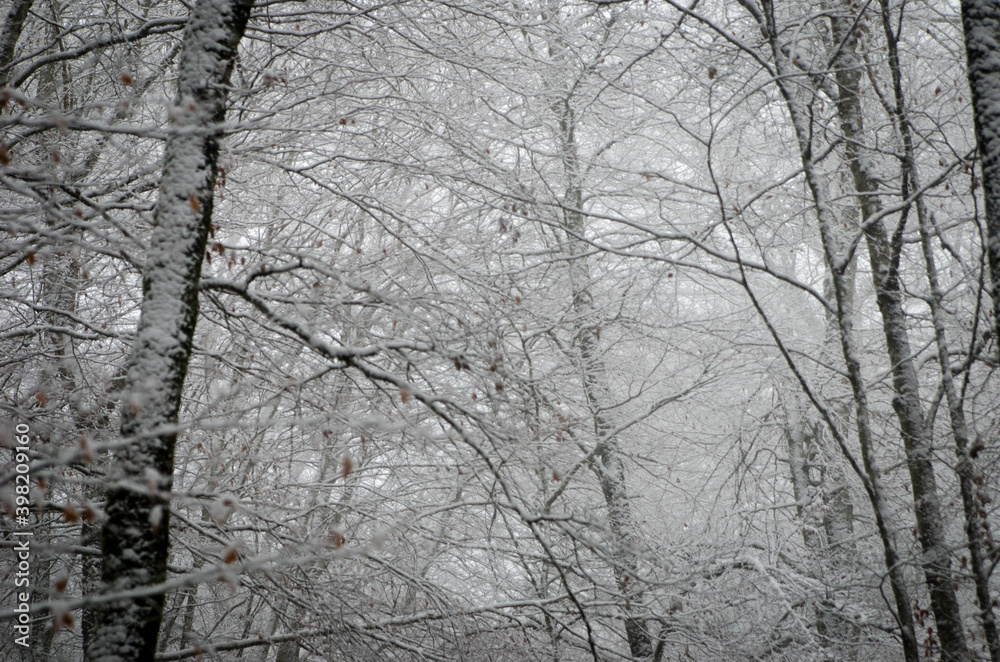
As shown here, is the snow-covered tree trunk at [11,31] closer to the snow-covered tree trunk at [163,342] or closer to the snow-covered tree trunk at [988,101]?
the snow-covered tree trunk at [163,342]

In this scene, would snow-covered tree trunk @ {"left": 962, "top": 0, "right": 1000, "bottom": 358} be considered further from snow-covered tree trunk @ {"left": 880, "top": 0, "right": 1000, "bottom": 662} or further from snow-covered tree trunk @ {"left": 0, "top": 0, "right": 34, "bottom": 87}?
snow-covered tree trunk @ {"left": 0, "top": 0, "right": 34, "bottom": 87}

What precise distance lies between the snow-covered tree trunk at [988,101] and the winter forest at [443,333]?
2cm

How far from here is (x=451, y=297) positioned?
14.9 ft

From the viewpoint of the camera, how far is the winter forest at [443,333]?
3242 millimetres

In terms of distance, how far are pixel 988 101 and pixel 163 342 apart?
431 cm

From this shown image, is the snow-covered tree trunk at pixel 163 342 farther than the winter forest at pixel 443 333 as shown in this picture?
No

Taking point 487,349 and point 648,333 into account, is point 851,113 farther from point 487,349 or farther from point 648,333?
point 487,349

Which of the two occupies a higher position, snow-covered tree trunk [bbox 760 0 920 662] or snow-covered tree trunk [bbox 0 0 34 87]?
snow-covered tree trunk [bbox 0 0 34 87]

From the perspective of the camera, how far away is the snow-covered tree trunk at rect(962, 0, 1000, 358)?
325 cm

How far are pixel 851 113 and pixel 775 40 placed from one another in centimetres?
157

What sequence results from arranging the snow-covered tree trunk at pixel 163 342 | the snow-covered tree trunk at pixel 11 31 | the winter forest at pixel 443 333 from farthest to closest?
the snow-covered tree trunk at pixel 11 31 < the winter forest at pixel 443 333 < the snow-covered tree trunk at pixel 163 342

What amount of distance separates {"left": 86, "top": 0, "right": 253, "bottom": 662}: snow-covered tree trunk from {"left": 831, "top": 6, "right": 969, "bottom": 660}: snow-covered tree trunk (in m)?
3.76

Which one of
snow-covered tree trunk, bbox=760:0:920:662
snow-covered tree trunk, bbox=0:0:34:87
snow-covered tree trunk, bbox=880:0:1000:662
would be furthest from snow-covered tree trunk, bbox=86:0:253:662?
snow-covered tree trunk, bbox=880:0:1000:662

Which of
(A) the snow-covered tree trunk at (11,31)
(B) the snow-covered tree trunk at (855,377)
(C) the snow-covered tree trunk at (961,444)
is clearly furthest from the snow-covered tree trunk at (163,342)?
(C) the snow-covered tree trunk at (961,444)
